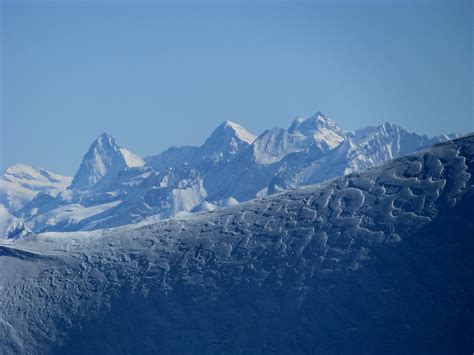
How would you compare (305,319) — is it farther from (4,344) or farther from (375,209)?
(4,344)

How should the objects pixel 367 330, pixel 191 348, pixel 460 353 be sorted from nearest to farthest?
1. pixel 460 353
2. pixel 367 330
3. pixel 191 348

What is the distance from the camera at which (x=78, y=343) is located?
9356 centimetres

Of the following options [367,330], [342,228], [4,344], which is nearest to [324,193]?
[342,228]

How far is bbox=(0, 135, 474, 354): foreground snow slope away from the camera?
82188 mm

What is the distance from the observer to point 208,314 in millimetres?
90625

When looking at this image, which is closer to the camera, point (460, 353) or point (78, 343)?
point (460, 353)

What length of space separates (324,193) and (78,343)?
107 ft

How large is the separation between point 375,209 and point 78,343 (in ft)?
117

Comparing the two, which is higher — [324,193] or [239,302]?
[324,193]

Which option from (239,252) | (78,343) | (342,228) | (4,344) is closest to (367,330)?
(342,228)

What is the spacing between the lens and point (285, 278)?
90.4 metres

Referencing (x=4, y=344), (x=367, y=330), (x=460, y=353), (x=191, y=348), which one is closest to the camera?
(x=460, y=353)

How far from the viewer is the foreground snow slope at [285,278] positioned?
82.2 meters

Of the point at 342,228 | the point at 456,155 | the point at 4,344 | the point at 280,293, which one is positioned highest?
the point at 456,155
